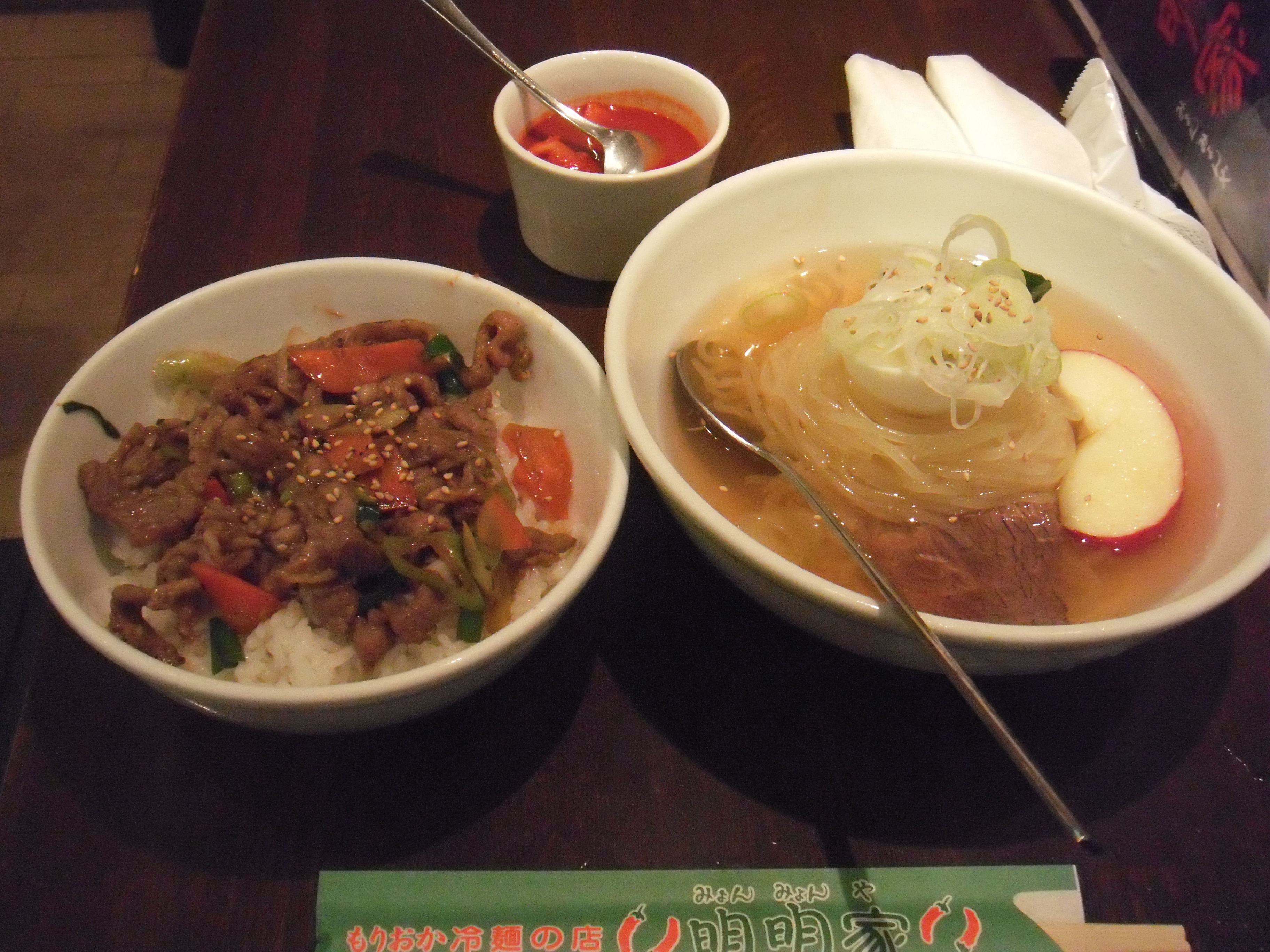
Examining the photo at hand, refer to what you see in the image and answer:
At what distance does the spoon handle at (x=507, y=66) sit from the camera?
1.77 metres

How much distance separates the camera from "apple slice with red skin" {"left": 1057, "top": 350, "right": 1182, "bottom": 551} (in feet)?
4.46

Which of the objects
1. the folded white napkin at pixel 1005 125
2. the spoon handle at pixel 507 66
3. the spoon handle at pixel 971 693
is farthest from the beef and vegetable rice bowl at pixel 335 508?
the folded white napkin at pixel 1005 125

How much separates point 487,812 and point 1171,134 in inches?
98.8

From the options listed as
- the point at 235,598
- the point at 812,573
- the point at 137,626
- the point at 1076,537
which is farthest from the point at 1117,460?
the point at 137,626

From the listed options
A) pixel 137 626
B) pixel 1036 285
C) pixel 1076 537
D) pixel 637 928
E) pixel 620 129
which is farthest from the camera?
pixel 620 129

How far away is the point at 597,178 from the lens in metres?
1.56

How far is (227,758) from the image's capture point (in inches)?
44.7

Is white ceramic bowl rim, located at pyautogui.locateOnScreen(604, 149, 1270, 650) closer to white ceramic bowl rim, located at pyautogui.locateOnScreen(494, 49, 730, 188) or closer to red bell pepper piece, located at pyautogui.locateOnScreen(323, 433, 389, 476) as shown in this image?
white ceramic bowl rim, located at pyautogui.locateOnScreen(494, 49, 730, 188)

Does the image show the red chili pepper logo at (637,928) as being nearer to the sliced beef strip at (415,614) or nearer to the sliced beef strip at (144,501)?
the sliced beef strip at (415,614)

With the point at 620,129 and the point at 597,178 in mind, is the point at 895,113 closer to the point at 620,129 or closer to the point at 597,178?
the point at 620,129

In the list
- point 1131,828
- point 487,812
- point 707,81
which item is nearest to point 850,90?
point 707,81

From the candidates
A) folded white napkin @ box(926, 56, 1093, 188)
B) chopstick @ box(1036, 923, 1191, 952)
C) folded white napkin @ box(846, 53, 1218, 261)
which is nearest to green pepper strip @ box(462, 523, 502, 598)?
chopstick @ box(1036, 923, 1191, 952)

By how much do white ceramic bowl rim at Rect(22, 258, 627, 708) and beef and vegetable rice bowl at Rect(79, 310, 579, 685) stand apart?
8 cm

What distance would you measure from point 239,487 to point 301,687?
0.43 m
